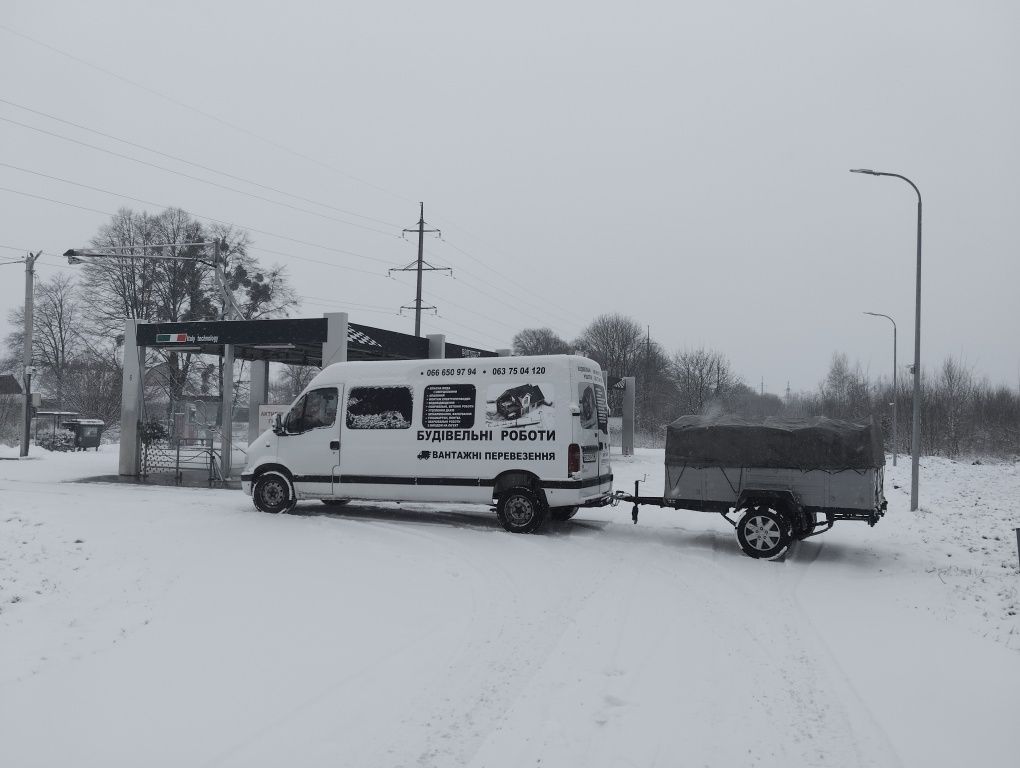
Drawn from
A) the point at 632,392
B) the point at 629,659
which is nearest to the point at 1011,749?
the point at 629,659

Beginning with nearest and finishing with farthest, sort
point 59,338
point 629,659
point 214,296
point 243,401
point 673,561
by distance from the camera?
point 629,659 < point 673,561 < point 214,296 < point 243,401 < point 59,338

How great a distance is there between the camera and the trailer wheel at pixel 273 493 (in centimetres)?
1343

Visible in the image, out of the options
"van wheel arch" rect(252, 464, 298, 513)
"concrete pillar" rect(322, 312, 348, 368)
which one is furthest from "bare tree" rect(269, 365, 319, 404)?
"van wheel arch" rect(252, 464, 298, 513)

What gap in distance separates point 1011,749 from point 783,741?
4.15 feet

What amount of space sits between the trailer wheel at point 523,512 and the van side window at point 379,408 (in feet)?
7.08

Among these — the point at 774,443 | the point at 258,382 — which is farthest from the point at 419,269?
the point at 774,443

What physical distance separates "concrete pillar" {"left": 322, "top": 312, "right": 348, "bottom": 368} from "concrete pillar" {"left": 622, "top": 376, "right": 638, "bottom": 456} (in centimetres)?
2062

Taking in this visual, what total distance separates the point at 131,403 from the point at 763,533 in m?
17.3

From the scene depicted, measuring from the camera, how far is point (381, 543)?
1048 cm

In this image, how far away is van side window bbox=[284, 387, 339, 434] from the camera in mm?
13258

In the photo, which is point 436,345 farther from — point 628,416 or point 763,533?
point 628,416

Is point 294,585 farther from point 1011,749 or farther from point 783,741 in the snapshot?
point 1011,749

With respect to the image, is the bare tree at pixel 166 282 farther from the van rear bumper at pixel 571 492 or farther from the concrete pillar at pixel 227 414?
the van rear bumper at pixel 571 492

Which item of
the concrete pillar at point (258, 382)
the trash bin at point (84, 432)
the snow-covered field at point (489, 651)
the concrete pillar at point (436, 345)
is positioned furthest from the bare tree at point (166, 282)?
the snow-covered field at point (489, 651)
